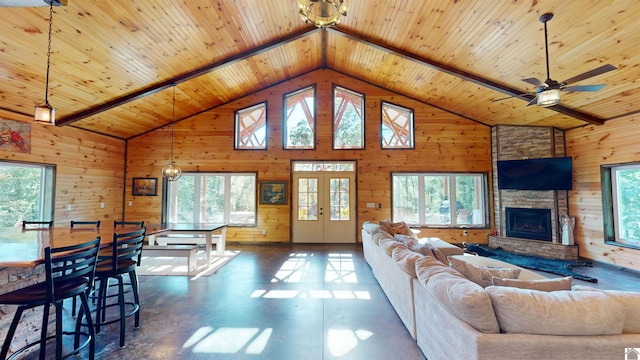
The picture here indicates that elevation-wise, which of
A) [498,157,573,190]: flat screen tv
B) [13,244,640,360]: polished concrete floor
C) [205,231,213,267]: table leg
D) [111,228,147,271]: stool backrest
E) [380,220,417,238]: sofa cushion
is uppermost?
[498,157,573,190]: flat screen tv

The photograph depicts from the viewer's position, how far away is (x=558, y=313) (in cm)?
146

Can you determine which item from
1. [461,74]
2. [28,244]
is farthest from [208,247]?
[461,74]

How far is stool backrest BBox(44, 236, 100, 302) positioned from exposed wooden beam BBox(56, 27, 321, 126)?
4.10 metres

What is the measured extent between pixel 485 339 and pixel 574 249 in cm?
607

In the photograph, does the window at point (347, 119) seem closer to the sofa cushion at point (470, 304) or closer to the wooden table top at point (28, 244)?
the wooden table top at point (28, 244)

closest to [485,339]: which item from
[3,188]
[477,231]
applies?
[477,231]

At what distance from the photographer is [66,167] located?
557 cm

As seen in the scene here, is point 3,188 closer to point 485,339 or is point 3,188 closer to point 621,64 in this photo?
point 485,339

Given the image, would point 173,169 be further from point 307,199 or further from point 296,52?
point 296,52

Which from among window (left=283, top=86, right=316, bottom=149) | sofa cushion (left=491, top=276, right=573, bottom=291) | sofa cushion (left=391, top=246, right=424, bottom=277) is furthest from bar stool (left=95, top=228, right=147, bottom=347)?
window (left=283, top=86, right=316, bottom=149)

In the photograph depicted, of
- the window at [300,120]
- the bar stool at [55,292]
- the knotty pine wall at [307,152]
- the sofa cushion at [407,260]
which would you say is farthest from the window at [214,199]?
the sofa cushion at [407,260]

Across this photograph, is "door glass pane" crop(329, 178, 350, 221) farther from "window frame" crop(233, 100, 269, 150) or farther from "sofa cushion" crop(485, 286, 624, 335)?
"sofa cushion" crop(485, 286, 624, 335)

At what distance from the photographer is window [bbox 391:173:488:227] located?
7.05m

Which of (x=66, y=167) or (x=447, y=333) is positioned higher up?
(x=66, y=167)
